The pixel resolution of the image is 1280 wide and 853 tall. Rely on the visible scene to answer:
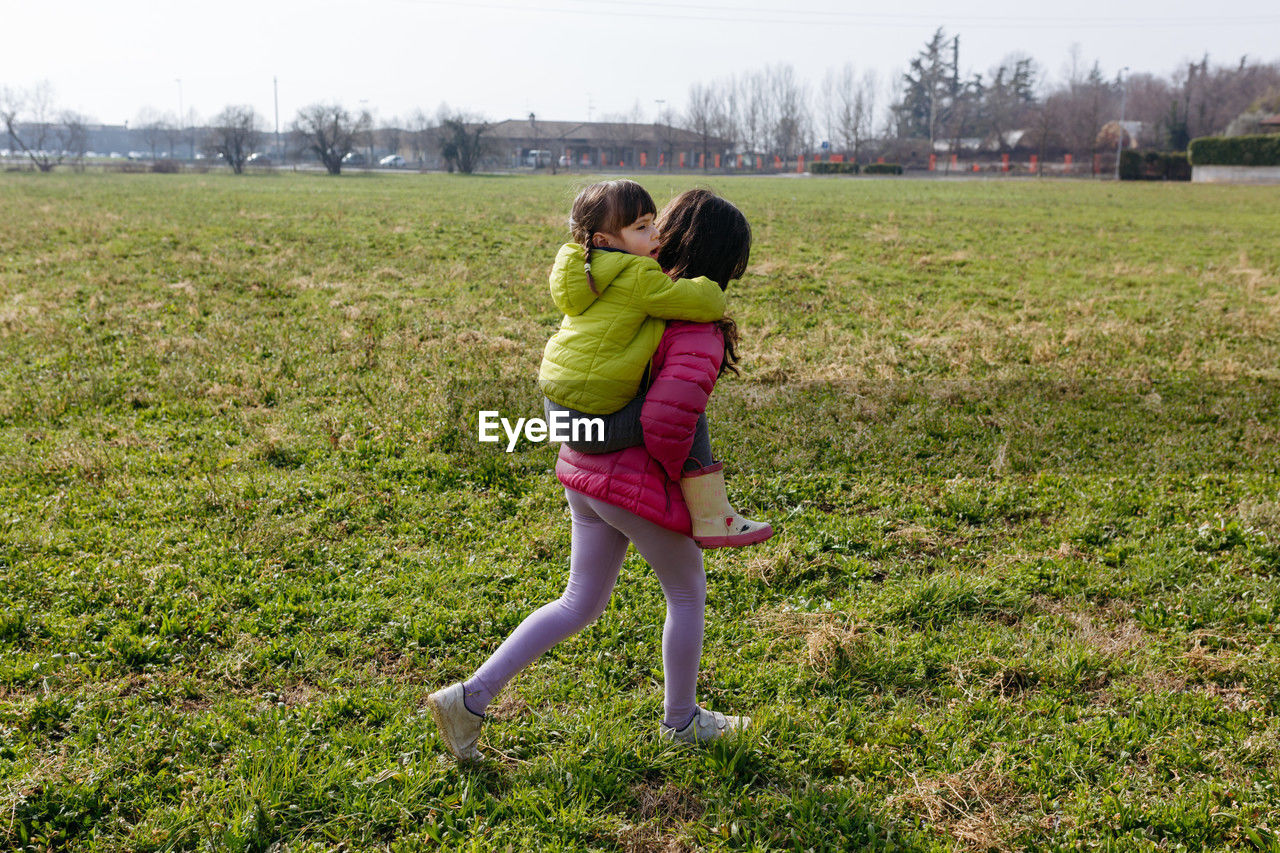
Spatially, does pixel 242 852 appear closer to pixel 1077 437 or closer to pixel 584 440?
pixel 584 440

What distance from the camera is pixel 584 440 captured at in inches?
105

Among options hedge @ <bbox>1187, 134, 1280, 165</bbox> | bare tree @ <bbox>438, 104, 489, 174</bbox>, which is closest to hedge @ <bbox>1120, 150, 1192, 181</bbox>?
hedge @ <bbox>1187, 134, 1280, 165</bbox>

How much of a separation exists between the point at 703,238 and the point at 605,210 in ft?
0.97

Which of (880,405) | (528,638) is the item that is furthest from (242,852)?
(880,405)

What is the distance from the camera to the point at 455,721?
2926mm

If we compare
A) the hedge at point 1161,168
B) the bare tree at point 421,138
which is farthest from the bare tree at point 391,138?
the hedge at point 1161,168

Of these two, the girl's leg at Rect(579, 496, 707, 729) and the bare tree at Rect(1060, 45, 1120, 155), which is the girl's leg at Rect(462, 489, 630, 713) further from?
the bare tree at Rect(1060, 45, 1120, 155)

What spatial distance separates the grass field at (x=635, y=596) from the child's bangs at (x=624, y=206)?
1747mm

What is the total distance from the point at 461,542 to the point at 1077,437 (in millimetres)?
4401

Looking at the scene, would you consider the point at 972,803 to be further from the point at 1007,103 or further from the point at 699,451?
the point at 1007,103

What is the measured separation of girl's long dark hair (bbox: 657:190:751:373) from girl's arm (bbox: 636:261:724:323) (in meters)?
0.10

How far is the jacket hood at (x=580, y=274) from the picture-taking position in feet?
8.36

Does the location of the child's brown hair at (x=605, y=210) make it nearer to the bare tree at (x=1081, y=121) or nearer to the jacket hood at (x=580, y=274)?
the jacket hood at (x=580, y=274)

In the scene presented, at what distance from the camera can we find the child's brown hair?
258cm
